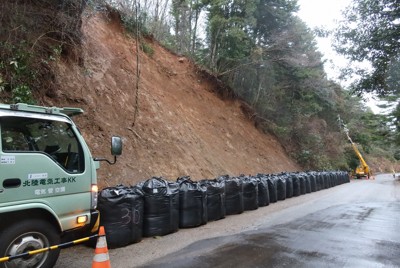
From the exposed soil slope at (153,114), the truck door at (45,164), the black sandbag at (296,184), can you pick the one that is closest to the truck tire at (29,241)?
the truck door at (45,164)

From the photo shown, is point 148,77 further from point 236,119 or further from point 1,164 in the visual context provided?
point 1,164

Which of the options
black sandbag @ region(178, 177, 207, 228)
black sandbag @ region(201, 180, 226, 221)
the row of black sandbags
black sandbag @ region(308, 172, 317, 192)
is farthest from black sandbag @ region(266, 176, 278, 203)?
black sandbag @ region(308, 172, 317, 192)

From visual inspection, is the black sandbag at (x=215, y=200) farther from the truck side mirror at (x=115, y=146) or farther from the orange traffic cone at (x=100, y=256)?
the orange traffic cone at (x=100, y=256)

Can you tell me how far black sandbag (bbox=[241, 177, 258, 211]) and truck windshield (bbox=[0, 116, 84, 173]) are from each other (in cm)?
595

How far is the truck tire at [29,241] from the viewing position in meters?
3.57

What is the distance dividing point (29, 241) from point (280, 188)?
33.5 ft

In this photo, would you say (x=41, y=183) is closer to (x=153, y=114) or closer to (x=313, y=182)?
(x=153, y=114)

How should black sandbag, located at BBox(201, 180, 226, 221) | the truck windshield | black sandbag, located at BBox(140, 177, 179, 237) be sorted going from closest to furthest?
the truck windshield < black sandbag, located at BBox(140, 177, 179, 237) < black sandbag, located at BBox(201, 180, 226, 221)

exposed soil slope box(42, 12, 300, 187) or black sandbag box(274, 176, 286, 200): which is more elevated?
exposed soil slope box(42, 12, 300, 187)

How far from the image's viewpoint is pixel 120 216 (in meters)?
5.46

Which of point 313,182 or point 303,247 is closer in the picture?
point 303,247

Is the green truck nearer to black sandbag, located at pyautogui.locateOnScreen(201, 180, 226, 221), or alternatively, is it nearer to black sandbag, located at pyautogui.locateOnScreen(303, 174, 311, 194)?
black sandbag, located at pyautogui.locateOnScreen(201, 180, 226, 221)

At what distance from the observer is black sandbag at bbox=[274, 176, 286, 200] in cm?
1245

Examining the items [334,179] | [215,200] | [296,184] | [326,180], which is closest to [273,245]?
[215,200]
